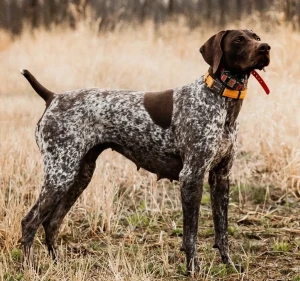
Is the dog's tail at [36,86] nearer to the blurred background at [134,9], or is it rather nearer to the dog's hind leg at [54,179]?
the dog's hind leg at [54,179]

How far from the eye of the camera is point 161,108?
168 inches

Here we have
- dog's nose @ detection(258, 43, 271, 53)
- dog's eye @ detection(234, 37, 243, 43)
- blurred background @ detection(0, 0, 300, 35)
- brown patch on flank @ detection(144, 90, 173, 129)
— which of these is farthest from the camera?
blurred background @ detection(0, 0, 300, 35)

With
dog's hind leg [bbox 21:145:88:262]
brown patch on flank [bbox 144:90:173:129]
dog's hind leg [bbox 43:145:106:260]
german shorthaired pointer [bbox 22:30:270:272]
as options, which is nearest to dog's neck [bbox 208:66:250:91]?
german shorthaired pointer [bbox 22:30:270:272]

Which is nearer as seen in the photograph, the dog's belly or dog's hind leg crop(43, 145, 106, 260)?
the dog's belly

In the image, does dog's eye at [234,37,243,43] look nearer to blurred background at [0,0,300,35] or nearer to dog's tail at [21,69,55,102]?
dog's tail at [21,69,55,102]


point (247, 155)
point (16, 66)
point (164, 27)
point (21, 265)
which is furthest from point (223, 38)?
point (164, 27)

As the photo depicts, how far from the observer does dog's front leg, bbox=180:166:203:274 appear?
407 centimetres

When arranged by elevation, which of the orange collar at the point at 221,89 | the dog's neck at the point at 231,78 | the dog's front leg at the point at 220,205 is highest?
the dog's neck at the point at 231,78

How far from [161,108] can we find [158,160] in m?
0.36

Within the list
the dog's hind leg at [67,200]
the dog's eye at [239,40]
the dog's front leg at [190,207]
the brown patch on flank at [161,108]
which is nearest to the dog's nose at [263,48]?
the dog's eye at [239,40]

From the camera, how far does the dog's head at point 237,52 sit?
3.89 meters

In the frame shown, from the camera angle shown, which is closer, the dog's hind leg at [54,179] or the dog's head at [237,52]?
the dog's head at [237,52]

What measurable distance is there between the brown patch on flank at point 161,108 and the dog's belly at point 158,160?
213 mm

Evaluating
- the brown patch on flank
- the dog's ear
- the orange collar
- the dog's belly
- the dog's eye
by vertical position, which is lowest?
the dog's belly
